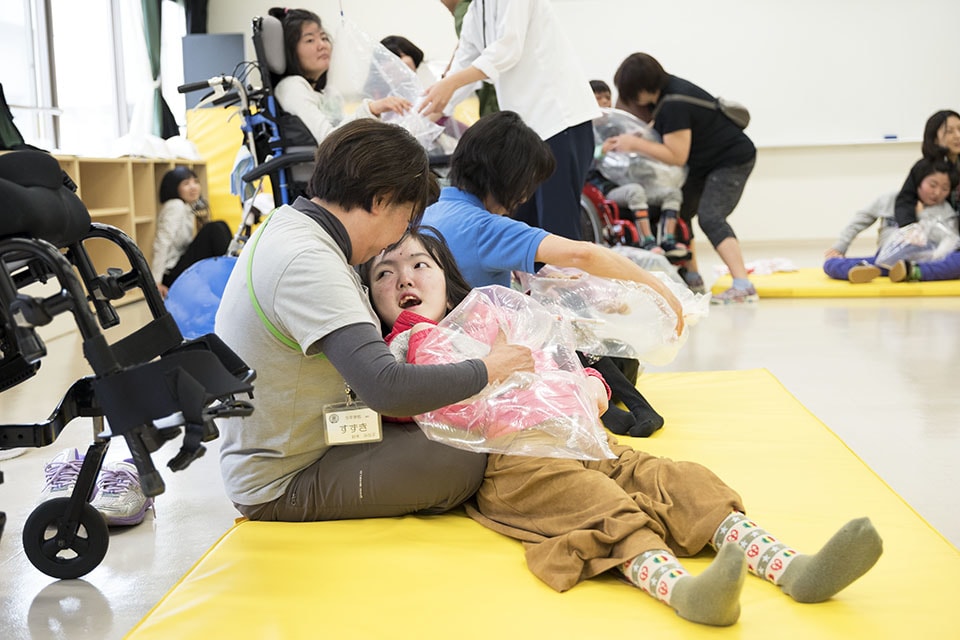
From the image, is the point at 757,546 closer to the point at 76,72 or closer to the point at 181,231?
the point at 181,231

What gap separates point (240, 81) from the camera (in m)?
3.95

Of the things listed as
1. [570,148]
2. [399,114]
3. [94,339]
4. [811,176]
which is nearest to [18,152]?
[94,339]

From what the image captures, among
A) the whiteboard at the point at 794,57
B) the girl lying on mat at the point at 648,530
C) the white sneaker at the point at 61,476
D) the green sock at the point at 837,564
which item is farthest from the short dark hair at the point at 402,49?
the whiteboard at the point at 794,57

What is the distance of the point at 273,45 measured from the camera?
3814 mm

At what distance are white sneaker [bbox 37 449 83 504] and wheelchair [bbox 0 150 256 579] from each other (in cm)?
39

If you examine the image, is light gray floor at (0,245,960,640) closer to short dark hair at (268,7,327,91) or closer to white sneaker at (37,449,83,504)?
white sneaker at (37,449,83,504)

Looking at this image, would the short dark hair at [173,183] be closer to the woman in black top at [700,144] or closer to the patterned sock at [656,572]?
the woman in black top at [700,144]

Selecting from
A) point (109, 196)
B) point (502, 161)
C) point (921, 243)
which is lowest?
point (109, 196)

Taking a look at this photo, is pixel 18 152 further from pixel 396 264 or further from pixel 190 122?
pixel 190 122

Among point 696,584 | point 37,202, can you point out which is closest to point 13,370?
point 37,202

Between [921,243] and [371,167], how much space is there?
4.65m

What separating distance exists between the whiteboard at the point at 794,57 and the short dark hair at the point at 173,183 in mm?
3927

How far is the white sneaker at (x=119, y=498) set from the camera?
207 cm

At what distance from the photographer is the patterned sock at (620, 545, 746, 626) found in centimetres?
133
